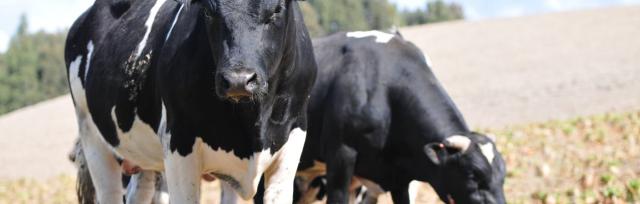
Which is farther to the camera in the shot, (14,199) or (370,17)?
(370,17)

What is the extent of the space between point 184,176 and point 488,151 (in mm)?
4045

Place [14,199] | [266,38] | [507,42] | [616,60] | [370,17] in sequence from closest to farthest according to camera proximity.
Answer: [266,38] → [14,199] → [616,60] → [507,42] → [370,17]

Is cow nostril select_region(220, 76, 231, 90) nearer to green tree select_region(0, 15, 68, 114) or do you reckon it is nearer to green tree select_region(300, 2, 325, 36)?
green tree select_region(0, 15, 68, 114)

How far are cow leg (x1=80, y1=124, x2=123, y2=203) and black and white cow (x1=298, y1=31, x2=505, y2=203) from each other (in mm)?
2708

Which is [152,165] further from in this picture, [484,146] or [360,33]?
[360,33]

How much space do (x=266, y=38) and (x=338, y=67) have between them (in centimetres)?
542

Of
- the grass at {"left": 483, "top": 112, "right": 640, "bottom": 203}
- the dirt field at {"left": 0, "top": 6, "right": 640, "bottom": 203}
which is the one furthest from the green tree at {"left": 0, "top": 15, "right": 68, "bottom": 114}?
the grass at {"left": 483, "top": 112, "right": 640, "bottom": 203}

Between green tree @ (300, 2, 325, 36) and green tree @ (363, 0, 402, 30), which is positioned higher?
green tree @ (300, 2, 325, 36)

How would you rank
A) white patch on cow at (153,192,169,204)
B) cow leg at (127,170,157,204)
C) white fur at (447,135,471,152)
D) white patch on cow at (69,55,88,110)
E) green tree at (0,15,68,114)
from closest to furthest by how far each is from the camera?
white patch on cow at (69,55,88,110) < cow leg at (127,170,157,204) < white patch on cow at (153,192,169,204) < white fur at (447,135,471,152) < green tree at (0,15,68,114)

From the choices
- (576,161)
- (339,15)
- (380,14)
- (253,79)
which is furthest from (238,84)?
(380,14)

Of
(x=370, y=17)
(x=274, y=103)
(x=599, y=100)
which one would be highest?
(x=274, y=103)

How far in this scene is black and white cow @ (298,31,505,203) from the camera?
990cm

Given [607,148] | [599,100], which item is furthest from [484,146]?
[599,100]

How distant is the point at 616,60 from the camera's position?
135 feet
